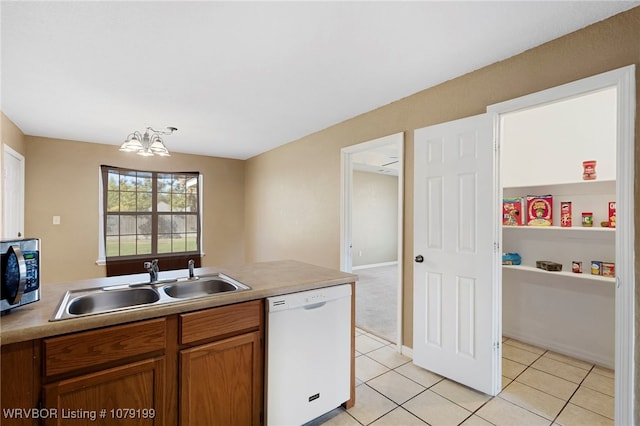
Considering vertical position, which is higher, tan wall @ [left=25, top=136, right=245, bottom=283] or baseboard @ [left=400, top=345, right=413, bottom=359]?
tan wall @ [left=25, top=136, right=245, bottom=283]

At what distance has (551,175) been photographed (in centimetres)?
282

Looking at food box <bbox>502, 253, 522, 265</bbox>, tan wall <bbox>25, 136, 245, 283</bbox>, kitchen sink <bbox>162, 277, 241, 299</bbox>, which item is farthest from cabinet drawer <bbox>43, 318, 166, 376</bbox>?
tan wall <bbox>25, 136, 245, 283</bbox>

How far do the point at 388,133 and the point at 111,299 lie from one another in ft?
8.60

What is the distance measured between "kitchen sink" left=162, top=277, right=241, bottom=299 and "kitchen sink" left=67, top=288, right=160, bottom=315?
12 cm

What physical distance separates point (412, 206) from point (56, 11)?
2.74 meters

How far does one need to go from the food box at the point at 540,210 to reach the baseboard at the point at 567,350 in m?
1.15

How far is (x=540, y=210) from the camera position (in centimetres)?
286

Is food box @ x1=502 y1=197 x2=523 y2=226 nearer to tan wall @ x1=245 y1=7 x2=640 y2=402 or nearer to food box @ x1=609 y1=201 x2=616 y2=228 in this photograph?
food box @ x1=609 y1=201 x2=616 y2=228

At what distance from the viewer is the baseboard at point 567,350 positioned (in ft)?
8.18

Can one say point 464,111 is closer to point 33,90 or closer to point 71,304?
point 71,304

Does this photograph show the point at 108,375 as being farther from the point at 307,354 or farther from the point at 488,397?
the point at 488,397

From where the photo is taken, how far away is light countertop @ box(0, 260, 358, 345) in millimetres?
1125

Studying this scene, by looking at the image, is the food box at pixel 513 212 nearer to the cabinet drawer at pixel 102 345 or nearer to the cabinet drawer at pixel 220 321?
the cabinet drawer at pixel 220 321

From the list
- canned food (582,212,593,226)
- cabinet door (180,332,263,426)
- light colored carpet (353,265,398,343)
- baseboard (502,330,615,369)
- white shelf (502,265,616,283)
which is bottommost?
light colored carpet (353,265,398,343)
